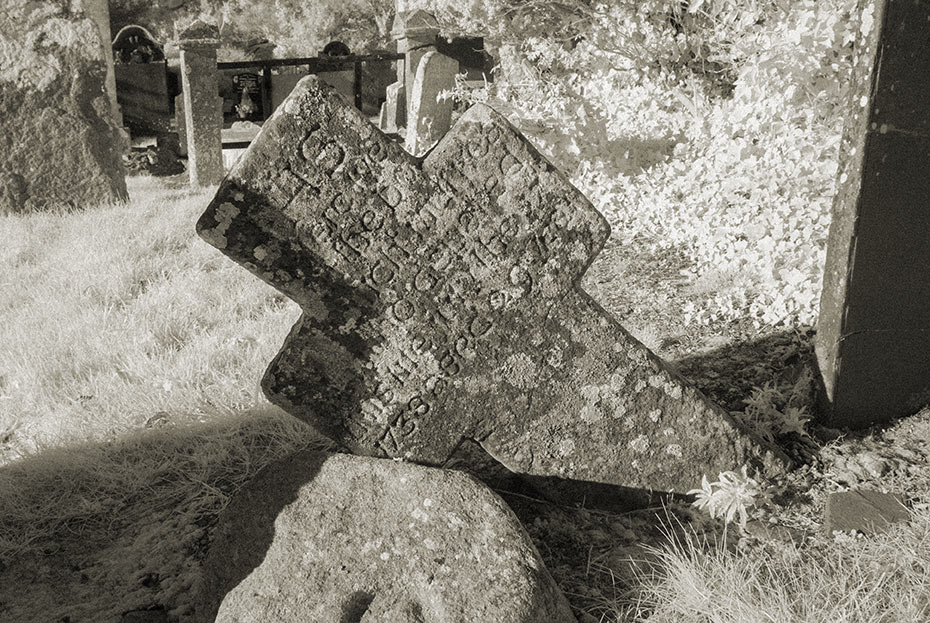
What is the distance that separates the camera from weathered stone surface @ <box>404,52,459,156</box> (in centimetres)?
875

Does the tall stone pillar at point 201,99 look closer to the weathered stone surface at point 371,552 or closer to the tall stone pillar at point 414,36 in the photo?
the tall stone pillar at point 414,36

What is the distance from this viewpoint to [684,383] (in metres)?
2.46

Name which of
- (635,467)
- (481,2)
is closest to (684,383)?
(635,467)

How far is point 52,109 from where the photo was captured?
6.57 m

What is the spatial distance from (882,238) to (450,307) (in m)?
1.49

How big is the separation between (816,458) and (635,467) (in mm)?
691

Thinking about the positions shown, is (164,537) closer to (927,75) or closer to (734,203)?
(927,75)

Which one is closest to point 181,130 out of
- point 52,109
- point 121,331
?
point 52,109

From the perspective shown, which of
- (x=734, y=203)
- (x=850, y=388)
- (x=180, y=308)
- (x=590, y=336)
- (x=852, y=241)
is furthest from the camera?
(x=734, y=203)

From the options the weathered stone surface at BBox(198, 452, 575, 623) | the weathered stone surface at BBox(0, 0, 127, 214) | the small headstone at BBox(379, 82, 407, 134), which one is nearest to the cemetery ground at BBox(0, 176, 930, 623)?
the weathered stone surface at BBox(198, 452, 575, 623)

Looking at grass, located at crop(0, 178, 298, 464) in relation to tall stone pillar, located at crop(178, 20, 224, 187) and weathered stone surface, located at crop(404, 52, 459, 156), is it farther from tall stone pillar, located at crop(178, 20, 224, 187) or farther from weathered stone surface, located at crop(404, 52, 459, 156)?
weathered stone surface, located at crop(404, 52, 459, 156)

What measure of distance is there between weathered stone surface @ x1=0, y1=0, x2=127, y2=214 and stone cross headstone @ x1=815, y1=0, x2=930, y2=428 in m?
6.10

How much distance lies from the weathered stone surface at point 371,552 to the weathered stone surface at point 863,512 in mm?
978

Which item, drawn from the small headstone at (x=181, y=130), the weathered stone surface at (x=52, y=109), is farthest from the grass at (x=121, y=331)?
the small headstone at (x=181, y=130)
